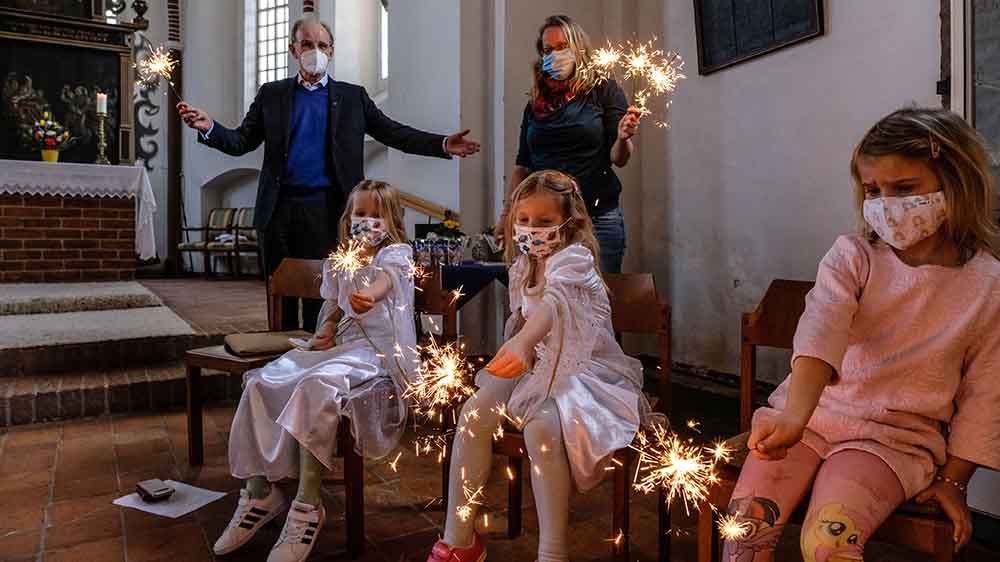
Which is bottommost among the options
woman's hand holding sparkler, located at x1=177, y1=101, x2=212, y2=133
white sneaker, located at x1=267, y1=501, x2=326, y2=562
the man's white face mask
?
white sneaker, located at x1=267, y1=501, x2=326, y2=562

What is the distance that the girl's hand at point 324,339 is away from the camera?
7.38 ft

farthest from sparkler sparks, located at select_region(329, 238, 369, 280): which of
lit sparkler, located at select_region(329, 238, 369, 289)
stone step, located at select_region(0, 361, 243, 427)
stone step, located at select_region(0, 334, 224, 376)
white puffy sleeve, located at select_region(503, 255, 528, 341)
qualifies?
stone step, located at select_region(0, 334, 224, 376)

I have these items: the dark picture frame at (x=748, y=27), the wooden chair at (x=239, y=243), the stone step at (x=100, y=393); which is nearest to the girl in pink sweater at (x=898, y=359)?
the dark picture frame at (x=748, y=27)

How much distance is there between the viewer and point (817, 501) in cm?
120

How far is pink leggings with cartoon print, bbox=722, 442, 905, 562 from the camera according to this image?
1.14m

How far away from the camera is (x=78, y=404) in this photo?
11.0 feet

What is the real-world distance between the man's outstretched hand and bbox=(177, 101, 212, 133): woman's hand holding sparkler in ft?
3.15

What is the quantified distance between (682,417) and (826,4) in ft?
6.28

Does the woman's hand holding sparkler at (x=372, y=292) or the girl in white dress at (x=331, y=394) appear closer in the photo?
the girl in white dress at (x=331, y=394)

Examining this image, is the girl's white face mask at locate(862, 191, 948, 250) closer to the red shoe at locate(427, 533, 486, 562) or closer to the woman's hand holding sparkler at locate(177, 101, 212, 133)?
the red shoe at locate(427, 533, 486, 562)

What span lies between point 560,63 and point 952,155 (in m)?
1.58

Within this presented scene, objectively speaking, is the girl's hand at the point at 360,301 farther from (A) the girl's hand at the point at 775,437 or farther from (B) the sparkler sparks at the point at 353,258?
(A) the girl's hand at the point at 775,437

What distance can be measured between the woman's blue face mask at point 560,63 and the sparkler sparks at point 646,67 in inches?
53.5

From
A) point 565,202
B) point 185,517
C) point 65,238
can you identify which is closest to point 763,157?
point 565,202
